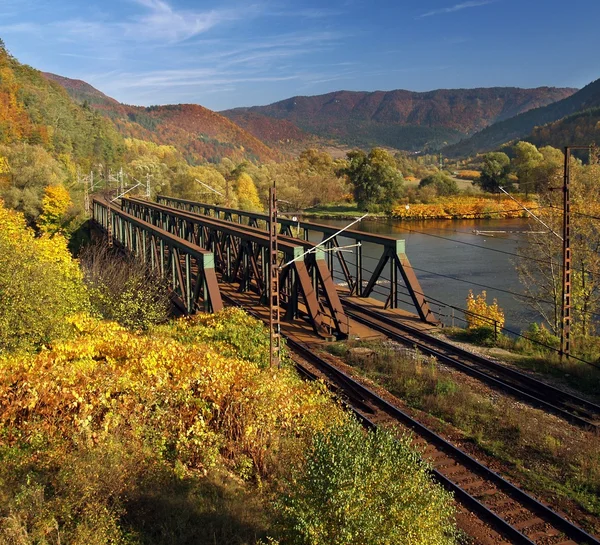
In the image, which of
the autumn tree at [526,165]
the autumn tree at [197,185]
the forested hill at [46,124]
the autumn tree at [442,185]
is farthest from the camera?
the autumn tree at [442,185]

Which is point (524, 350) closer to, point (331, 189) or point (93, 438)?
point (93, 438)

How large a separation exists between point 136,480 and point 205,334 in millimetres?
6192

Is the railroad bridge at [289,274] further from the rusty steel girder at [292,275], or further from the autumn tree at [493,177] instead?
the autumn tree at [493,177]

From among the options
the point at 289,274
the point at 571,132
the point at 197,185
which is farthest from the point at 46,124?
the point at 571,132

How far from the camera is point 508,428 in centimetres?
1165

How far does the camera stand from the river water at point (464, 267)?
30.4 m

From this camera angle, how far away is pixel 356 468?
5.67 metres

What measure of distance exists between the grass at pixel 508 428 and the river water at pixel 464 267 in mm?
5955

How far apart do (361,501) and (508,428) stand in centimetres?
724

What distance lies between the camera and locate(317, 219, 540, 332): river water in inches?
1195

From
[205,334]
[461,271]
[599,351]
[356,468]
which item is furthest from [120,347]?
[461,271]

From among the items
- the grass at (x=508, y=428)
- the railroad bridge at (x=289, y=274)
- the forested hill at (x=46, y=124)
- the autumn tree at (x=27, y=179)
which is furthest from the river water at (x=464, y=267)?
the forested hill at (x=46, y=124)

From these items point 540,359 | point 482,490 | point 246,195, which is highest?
point 246,195

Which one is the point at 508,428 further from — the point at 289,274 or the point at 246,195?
the point at 246,195
